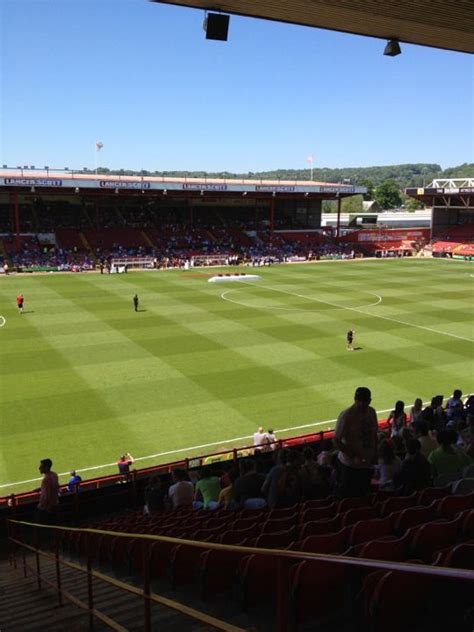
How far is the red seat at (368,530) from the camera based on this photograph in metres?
5.10

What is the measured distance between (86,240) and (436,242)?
47496 mm

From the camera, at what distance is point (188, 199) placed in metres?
76.7

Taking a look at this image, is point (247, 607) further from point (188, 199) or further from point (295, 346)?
point (188, 199)

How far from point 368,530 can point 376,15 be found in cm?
890

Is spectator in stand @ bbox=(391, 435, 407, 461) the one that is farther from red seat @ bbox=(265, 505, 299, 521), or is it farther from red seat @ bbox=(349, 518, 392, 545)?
red seat @ bbox=(349, 518, 392, 545)

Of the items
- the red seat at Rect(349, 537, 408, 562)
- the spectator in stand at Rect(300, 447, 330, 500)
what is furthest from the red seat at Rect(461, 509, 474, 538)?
the spectator in stand at Rect(300, 447, 330, 500)

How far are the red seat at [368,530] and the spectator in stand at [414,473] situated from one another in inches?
92.9

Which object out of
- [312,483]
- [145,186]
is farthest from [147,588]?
[145,186]

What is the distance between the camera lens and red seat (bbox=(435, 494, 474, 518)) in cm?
592

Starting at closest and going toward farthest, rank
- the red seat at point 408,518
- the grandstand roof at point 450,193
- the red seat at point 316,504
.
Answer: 1. the red seat at point 408,518
2. the red seat at point 316,504
3. the grandstand roof at point 450,193

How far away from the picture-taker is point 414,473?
302 inches

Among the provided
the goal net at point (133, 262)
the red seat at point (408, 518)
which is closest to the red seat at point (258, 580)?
the red seat at point (408, 518)

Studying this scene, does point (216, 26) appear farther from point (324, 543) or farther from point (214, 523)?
point (324, 543)

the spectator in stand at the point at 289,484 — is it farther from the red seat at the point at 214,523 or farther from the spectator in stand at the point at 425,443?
the spectator in stand at the point at 425,443
